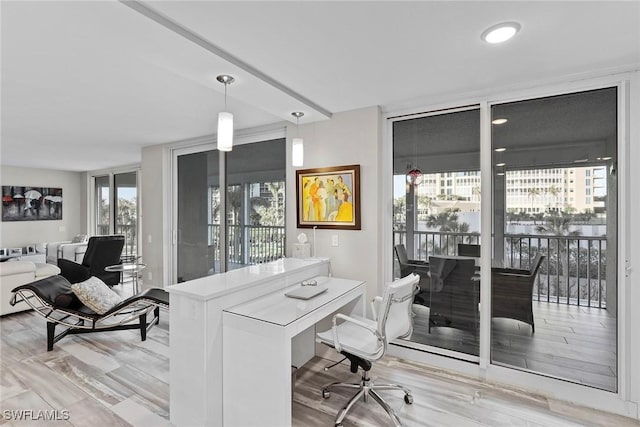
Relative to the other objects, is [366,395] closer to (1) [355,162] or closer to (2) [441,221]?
(2) [441,221]

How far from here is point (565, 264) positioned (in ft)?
8.20

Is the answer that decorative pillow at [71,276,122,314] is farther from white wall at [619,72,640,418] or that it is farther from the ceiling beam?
white wall at [619,72,640,418]

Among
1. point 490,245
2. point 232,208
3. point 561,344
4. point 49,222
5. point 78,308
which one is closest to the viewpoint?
point 561,344

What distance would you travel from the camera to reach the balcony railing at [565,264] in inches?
94.6

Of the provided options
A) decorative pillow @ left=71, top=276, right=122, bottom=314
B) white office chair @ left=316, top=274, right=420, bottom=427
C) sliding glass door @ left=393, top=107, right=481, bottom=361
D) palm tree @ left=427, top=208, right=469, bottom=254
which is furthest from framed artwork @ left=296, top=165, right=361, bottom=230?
decorative pillow @ left=71, top=276, right=122, bottom=314

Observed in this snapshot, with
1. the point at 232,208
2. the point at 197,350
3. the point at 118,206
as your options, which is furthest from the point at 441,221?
the point at 118,206

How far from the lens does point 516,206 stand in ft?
8.58

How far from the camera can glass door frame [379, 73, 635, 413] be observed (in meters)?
2.26

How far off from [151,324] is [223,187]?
6.00 feet

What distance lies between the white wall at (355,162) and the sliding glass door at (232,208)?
25.5 inches

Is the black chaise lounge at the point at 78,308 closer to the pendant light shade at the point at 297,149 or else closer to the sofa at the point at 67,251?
the pendant light shade at the point at 297,149

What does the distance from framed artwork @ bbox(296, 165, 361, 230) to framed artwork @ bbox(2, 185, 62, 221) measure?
7.48 metres

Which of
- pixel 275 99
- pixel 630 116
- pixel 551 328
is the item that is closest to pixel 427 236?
pixel 551 328

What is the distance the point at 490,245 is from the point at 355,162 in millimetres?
1404
